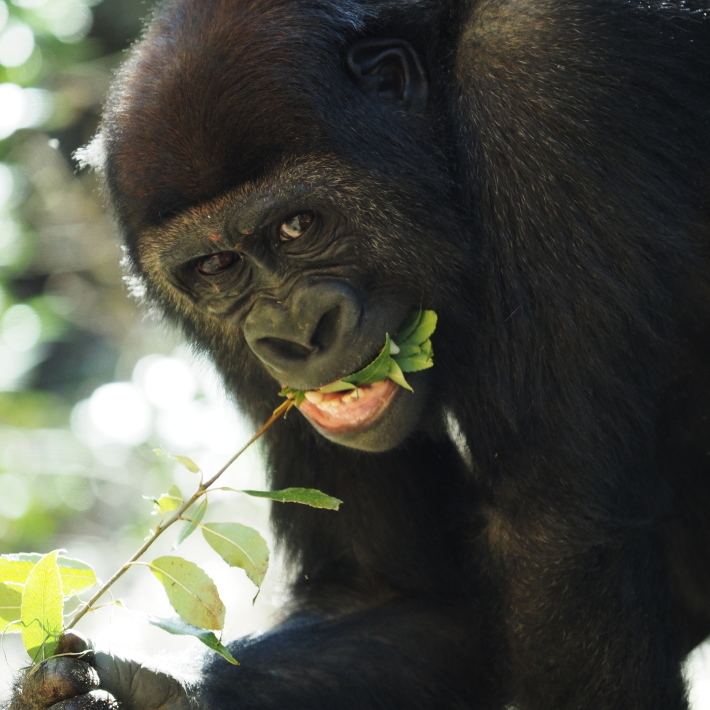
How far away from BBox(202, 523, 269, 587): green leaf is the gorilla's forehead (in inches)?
44.9

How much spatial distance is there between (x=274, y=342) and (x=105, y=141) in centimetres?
109

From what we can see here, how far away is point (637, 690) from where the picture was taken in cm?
367

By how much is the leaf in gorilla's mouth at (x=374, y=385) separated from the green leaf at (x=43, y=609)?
1.10 meters

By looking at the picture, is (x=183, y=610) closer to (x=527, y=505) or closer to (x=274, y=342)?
(x=274, y=342)

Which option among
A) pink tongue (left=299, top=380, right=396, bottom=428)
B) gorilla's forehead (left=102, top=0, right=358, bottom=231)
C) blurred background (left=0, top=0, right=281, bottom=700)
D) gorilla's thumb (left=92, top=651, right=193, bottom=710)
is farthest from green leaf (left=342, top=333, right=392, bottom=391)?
blurred background (left=0, top=0, right=281, bottom=700)

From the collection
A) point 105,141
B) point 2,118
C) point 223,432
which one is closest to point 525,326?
point 105,141

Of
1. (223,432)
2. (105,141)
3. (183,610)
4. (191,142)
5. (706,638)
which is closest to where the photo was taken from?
(183,610)

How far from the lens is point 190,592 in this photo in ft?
11.3

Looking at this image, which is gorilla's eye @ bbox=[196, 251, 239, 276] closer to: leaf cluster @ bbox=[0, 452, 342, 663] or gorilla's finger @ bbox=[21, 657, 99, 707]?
leaf cluster @ bbox=[0, 452, 342, 663]

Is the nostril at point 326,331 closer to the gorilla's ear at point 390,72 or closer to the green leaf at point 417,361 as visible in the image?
the green leaf at point 417,361

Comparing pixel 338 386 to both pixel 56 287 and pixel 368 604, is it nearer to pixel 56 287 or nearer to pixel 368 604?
pixel 368 604

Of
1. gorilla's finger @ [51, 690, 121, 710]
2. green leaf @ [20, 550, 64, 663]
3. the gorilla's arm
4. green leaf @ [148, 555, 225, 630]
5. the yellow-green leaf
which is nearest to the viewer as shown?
green leaf @ [20, 550, 64, 663]

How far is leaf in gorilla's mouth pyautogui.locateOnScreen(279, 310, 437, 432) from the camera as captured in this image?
3656 millimetres

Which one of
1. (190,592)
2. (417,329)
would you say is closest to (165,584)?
(190,592)
